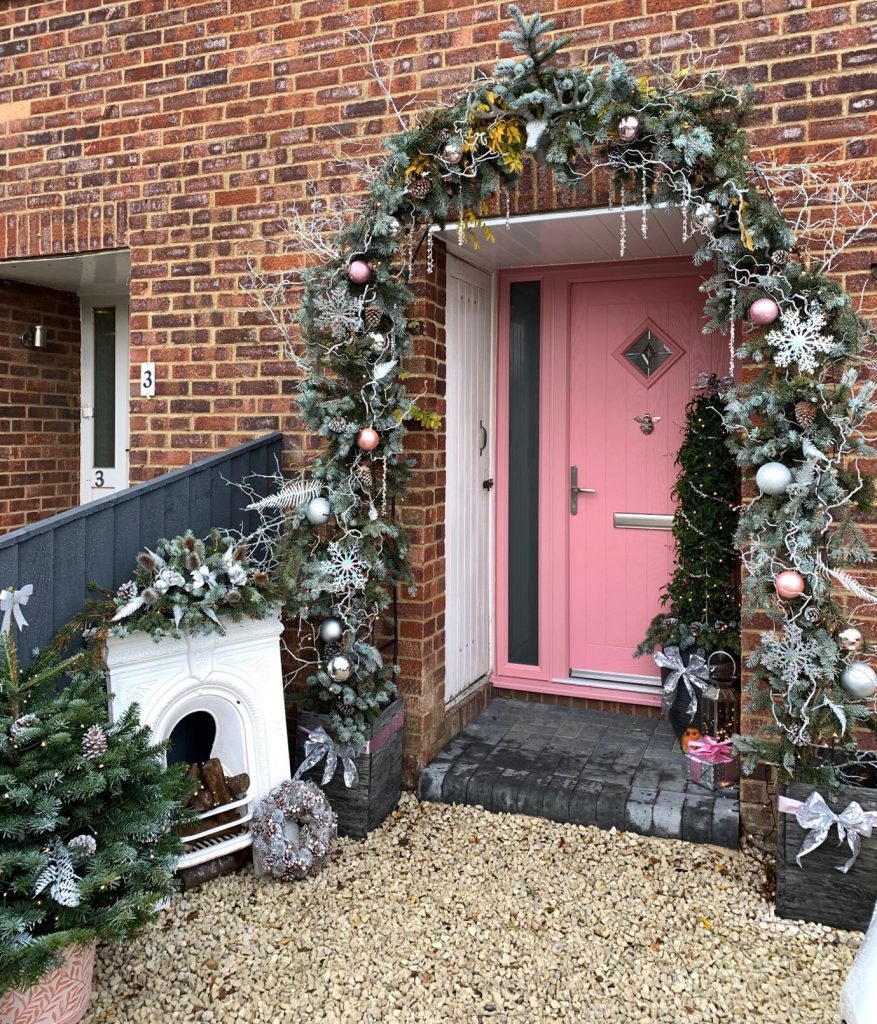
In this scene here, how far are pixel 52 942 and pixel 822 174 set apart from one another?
3229mm

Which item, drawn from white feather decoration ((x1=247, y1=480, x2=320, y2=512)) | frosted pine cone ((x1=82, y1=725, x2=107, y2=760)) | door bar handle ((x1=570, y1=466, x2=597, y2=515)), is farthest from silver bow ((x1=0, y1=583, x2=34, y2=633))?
door bar handle ((x1=570, y1=466, x2=597, y2=515))

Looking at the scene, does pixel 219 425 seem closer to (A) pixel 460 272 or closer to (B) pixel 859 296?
(A) pixel 460 272

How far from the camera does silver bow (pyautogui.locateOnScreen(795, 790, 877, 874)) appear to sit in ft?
8.58

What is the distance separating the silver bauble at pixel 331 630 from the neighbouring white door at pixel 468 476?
0.80 meters

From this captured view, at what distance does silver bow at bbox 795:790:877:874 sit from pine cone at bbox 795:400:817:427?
114 centimetres

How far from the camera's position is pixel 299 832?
119 inches

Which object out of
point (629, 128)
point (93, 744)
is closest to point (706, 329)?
point (629, 128)

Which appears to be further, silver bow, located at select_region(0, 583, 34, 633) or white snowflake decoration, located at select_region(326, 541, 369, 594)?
white snowflake decoration, located at select_region(326, 541, 369, 594)

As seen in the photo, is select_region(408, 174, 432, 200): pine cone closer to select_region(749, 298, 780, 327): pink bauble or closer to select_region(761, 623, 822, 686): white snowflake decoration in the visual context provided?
select_region(749, 298, 780, 327): pink bauble

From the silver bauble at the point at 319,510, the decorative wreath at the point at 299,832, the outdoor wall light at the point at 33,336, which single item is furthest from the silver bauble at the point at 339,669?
the outdoor wall light at the point at 33,336

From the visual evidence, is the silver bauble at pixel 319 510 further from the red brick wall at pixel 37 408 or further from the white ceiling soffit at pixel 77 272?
the red brick wall at pixel 37 408

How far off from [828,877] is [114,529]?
2.58 meters

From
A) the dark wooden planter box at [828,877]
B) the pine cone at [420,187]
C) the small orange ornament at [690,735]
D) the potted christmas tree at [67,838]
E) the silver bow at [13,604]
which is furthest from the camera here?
the small orange ornament at [690,735]

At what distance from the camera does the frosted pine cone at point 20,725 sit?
221 cm
